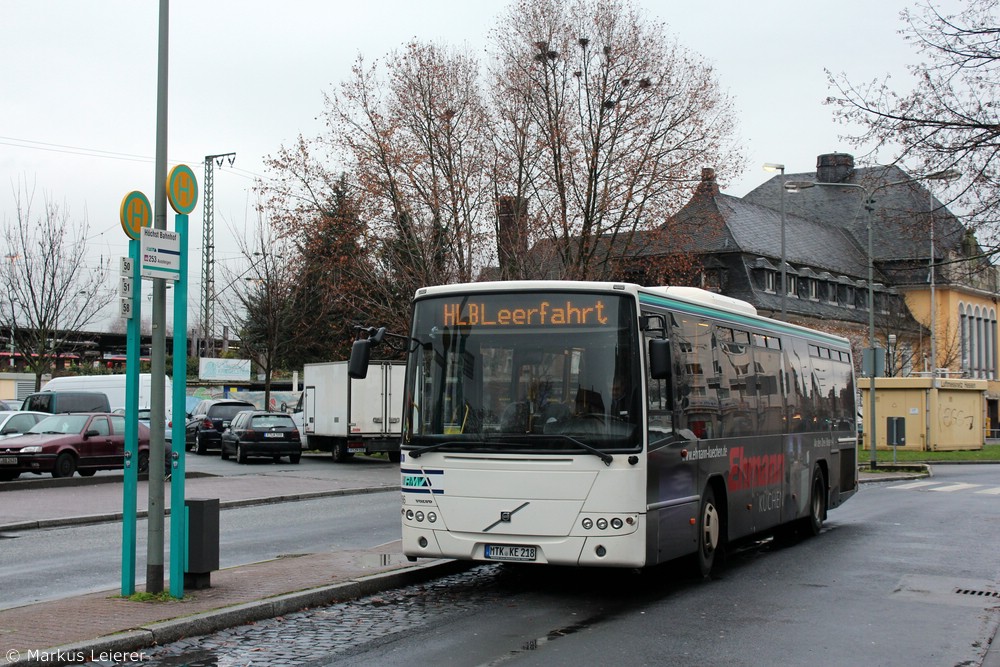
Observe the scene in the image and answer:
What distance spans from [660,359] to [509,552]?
2.19 meters

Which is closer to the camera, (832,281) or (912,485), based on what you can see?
(912,485)

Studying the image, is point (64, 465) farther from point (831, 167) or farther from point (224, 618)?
point (831, 167)

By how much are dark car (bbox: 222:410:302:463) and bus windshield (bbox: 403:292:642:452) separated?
25.0m

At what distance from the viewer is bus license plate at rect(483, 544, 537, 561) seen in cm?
1041

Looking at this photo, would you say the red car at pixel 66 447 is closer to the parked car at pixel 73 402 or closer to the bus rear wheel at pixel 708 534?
the parked car at pixel 73 402

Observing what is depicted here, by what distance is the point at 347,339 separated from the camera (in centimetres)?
5366

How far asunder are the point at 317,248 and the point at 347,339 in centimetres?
1733

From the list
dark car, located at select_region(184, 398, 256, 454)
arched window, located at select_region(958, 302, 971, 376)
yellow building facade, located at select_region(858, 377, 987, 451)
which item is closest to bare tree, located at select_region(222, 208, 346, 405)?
dark car, located at select_region(184, 398, 256, 454)

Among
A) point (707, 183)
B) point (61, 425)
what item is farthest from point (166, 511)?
point (707, 183)

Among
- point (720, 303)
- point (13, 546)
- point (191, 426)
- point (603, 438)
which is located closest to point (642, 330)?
point (603, 438)

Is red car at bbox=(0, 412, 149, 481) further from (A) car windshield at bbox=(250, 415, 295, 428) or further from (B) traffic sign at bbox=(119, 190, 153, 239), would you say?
(B) traffic sign at bbox=(119, 190, 153, 239)

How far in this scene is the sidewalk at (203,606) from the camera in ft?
26.0

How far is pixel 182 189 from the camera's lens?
393 inches

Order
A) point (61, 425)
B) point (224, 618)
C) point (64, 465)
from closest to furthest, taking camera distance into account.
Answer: point (224, 618)
point (64, 465)
point (61, 425)
